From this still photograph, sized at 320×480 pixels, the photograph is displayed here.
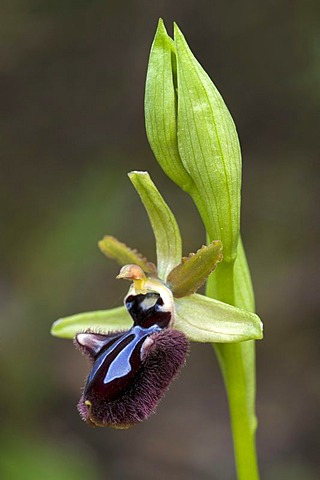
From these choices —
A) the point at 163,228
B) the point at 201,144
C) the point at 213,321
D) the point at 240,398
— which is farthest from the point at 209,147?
the point at 240,398

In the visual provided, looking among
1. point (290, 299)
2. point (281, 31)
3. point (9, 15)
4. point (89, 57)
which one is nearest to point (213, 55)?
point (281, 31)

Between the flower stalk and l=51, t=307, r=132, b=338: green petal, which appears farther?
l=51, t=307, r=132, b=338: green petal

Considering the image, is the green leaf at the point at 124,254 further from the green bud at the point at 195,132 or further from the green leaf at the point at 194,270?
the green bud at the point at 195,132

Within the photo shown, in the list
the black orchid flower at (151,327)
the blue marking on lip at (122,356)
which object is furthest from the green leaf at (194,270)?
the blue marking on lip at (122,356)

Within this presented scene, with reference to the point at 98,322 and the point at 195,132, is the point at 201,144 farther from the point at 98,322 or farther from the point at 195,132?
the point at 98,322

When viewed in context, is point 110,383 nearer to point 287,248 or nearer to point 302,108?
point 287,248

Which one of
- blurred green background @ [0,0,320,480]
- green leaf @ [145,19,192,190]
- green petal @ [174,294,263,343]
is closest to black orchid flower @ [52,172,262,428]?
green petal @ [174,294,263,343]

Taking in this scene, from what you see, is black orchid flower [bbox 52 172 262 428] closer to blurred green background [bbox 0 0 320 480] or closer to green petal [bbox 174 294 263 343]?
green petal [bbox 174 294 263 343]
